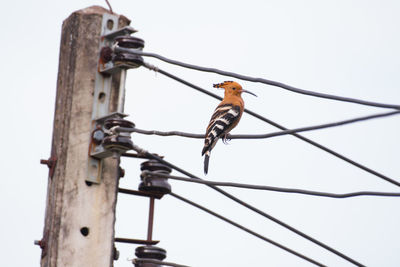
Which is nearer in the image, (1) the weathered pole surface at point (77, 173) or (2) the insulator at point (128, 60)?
(1) the weathered pole surface at point (77, 173)

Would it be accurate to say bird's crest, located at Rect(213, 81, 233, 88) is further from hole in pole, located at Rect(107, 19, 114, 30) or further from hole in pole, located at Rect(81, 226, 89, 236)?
hole in pole, located at Rect(81, 226, 89, 236)

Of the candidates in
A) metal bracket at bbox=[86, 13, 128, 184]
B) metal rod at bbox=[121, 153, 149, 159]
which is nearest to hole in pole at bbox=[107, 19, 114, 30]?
metal bracket at bbox=[86, 13, 128, 184]

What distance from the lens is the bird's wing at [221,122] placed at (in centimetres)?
1107

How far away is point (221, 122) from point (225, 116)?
197mm

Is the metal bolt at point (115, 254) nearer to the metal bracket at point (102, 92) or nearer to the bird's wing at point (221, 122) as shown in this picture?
the metal bracket at point (102, 92)

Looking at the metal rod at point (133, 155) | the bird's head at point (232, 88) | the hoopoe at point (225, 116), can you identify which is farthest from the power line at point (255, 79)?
the bird's head at point (232, 88)

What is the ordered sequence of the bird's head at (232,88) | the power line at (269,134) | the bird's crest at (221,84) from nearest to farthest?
the power line at (269,134), the bird's head at (232,88), the bird's crest at (221,84)

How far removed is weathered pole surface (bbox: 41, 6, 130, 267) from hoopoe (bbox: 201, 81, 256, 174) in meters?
3.22

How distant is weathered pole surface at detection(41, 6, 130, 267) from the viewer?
24.0ft

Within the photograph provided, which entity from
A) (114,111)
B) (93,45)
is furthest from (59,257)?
(93,45)

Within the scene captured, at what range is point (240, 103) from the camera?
12.3 metres

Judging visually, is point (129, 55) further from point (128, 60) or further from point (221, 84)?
point (221, 84)

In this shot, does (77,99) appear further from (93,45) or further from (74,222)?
(74,222)

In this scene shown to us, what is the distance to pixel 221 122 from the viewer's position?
37.9 feet
